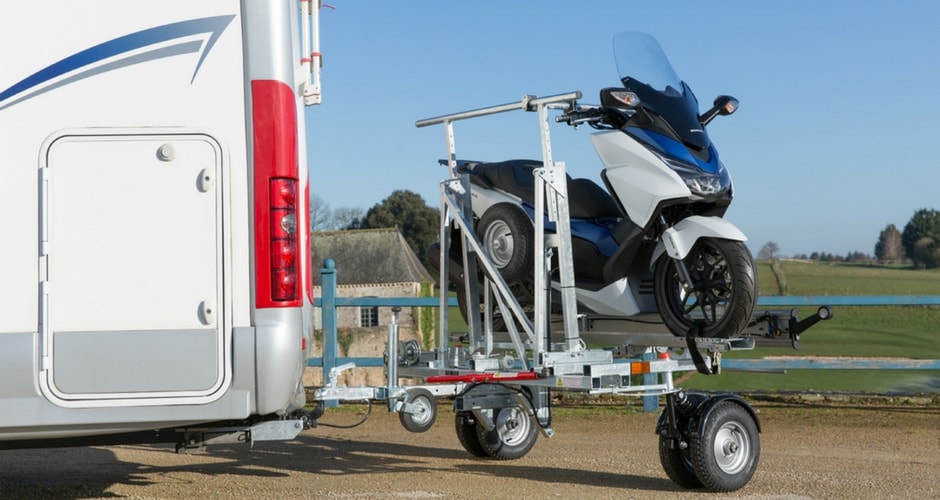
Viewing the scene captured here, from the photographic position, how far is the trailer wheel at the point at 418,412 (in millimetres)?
6047

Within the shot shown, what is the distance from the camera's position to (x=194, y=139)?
4.61 meters

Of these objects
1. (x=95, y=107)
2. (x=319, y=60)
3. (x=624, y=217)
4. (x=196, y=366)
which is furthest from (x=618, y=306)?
(x=95, y=107)

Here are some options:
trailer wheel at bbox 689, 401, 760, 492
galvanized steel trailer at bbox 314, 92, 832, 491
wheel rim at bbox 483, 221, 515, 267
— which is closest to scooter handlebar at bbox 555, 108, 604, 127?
galvanized steel trailer at bbox 314, 92, 832, 491

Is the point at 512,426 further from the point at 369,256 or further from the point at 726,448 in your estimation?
the point at 369,256

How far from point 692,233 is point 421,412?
183cm

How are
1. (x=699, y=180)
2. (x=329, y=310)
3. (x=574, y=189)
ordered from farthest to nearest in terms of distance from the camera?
(x=329, y=310), (x=574, y=189), (x=699, y=180)

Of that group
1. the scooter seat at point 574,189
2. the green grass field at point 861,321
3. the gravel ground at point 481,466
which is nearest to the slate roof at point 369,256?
the green grass field at point 861,321

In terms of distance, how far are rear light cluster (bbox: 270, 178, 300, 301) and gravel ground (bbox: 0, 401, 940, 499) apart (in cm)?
188

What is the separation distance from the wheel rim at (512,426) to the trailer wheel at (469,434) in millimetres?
166

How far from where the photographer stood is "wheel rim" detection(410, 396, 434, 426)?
606cm

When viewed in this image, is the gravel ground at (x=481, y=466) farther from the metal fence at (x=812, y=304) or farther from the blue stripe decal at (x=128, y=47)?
the blue stripe decal at (x=128, y=47)

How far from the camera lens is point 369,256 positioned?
182 feet

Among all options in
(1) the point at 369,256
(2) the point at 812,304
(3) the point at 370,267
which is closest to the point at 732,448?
(2) the point at 812,304

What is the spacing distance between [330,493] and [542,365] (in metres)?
1.41
